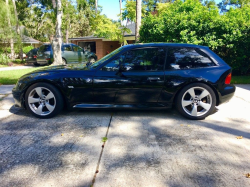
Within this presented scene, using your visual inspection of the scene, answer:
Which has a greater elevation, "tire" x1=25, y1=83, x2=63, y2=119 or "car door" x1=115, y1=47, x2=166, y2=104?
"car door" x1=115, y1=47, x2=166, y2=104

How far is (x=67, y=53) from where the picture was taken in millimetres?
15836

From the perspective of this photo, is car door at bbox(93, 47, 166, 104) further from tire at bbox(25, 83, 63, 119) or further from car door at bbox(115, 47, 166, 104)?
tire at bbox(25, 83, 63, 119)

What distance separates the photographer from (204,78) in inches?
161

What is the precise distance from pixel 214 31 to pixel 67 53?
35.6ft

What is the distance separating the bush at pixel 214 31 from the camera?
328 inches

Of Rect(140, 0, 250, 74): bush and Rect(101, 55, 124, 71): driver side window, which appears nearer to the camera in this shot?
Rect(101, 55, 124, 71): driver side window

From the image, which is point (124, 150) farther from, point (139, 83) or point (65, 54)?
point (65, 54)

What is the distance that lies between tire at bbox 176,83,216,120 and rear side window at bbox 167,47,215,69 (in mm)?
418

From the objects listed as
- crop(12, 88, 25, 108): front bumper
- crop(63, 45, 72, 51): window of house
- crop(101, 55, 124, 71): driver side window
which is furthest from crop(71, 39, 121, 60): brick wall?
crop(101, 55, 124, 71): driver side window

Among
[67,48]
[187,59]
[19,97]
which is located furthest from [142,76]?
[67,48]

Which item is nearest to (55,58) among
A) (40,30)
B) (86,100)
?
(86,100)

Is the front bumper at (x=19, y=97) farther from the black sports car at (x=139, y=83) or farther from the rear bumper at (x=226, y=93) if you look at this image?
the rear bumper at (x=226, y=93)

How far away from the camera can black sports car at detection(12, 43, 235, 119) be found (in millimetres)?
4078

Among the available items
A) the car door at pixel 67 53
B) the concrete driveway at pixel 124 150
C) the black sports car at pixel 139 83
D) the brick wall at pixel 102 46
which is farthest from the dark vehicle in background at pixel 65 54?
the black sports car at pixel 139 83
